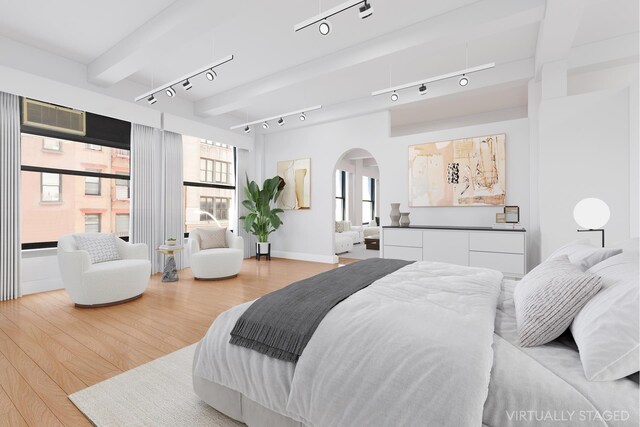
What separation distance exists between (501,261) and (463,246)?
509 millimetres

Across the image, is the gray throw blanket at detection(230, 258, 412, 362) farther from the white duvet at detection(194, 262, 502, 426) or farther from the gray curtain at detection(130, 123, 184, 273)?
the gray curtain at detection(130, 123, 184, 273)

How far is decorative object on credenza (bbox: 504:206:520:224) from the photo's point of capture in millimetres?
4414

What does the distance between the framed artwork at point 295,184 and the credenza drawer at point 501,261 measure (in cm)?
342

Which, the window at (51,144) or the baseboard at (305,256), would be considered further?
the baseboard at (305,256)

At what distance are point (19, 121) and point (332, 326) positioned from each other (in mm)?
4824

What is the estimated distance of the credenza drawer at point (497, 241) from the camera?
4133mm

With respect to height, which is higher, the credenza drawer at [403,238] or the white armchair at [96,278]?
the credenza drawer at [403,238]

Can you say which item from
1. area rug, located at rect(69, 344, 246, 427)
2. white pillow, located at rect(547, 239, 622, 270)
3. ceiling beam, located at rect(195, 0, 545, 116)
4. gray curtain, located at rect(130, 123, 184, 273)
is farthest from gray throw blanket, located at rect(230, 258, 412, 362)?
gray curtain, located at rect(130, 123, 184, 273)

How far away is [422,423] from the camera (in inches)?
38.4

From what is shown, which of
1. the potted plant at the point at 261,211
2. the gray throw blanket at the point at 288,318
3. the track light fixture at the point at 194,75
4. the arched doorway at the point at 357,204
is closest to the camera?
the gray throw blanket at the point at 288,318

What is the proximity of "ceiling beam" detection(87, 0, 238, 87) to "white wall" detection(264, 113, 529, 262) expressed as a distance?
3451 mm

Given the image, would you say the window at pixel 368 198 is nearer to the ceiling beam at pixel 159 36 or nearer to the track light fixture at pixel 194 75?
the track light fixture at pixel 194 75

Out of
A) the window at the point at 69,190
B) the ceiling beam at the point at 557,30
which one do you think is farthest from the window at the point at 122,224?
the ceiling beam at the point at 557,30

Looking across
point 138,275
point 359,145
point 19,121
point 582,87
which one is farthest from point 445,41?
point 19,121
